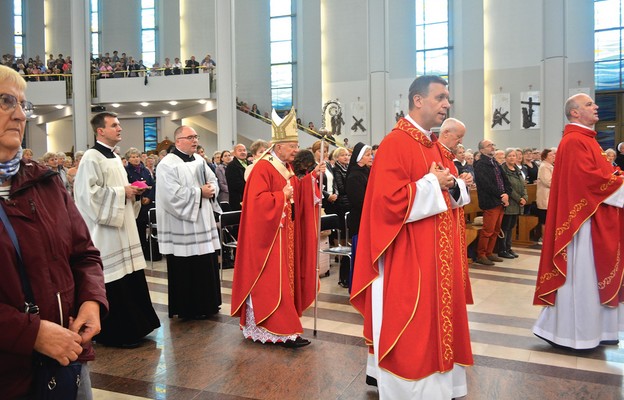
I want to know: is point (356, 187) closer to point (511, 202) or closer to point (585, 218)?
point (585, 218)

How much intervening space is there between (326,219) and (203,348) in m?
3.04

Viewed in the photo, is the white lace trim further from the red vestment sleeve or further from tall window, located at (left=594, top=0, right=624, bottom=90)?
tall window, located at (left=594, top=0, right=624, bottom=90)

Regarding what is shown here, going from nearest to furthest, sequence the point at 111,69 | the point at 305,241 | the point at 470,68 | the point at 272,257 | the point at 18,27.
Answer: the point at 272,257 < the point at 305,241 < the point at 111,69 < the point at 470,68 < the point at 18,27

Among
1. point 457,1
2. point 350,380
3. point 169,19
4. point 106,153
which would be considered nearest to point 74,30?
point 169,19

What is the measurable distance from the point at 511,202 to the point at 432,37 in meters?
16.1

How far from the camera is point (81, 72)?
66.3 feet

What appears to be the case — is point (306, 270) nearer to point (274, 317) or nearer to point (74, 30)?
point (274, 317)

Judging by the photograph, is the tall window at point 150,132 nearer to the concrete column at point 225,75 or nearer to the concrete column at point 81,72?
the concrete column at point 81,72

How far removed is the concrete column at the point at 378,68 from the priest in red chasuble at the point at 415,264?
1597 centimetres

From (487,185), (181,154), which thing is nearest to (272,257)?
(181,154)

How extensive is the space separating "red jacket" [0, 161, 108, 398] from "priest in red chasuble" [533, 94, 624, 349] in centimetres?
366

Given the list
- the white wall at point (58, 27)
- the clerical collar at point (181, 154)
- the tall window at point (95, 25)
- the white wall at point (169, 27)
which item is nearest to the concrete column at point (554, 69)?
the clerical collar at point (181, 154)

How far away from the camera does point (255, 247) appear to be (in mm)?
4793

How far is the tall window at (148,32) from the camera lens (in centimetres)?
2608
